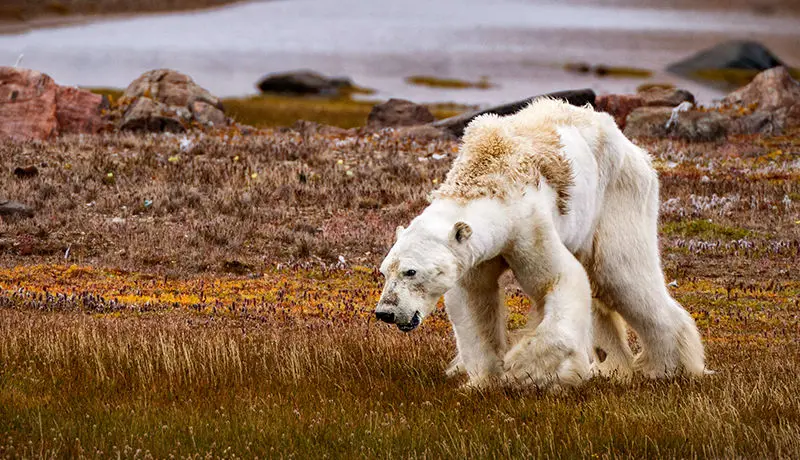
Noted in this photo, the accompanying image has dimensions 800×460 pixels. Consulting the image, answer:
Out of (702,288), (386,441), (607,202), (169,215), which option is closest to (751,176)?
(702,288)

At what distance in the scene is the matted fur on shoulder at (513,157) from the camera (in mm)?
7844

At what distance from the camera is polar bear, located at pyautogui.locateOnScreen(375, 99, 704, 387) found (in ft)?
23.9

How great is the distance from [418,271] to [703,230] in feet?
47.4

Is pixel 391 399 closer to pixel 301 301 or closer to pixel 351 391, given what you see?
pixel 351 391

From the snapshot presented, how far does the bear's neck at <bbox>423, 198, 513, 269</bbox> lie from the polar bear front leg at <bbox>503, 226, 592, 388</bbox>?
0.86 ft

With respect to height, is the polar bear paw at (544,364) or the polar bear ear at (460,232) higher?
the polar bear ear at (460,232)

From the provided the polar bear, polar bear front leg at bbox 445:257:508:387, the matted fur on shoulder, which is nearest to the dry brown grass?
polar bear front leg at bbox 445:257:508:387

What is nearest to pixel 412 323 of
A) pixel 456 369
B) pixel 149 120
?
pixel 456 369

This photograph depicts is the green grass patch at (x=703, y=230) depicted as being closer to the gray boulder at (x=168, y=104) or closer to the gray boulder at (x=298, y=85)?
the gray boulder at (x=168, y=104)

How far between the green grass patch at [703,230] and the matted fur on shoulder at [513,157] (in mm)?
11746

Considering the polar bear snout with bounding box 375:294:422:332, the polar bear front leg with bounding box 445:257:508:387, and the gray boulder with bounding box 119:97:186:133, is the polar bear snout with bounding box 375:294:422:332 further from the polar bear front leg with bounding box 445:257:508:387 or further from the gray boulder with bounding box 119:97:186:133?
the gray boulder with bounding box 119:97:186:133

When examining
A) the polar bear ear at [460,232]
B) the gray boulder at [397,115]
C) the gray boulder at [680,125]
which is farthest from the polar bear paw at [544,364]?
the gray boulder at [397,115]

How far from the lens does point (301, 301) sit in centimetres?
1545

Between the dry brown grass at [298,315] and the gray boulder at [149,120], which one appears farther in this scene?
the gray boulder at [149,120]
